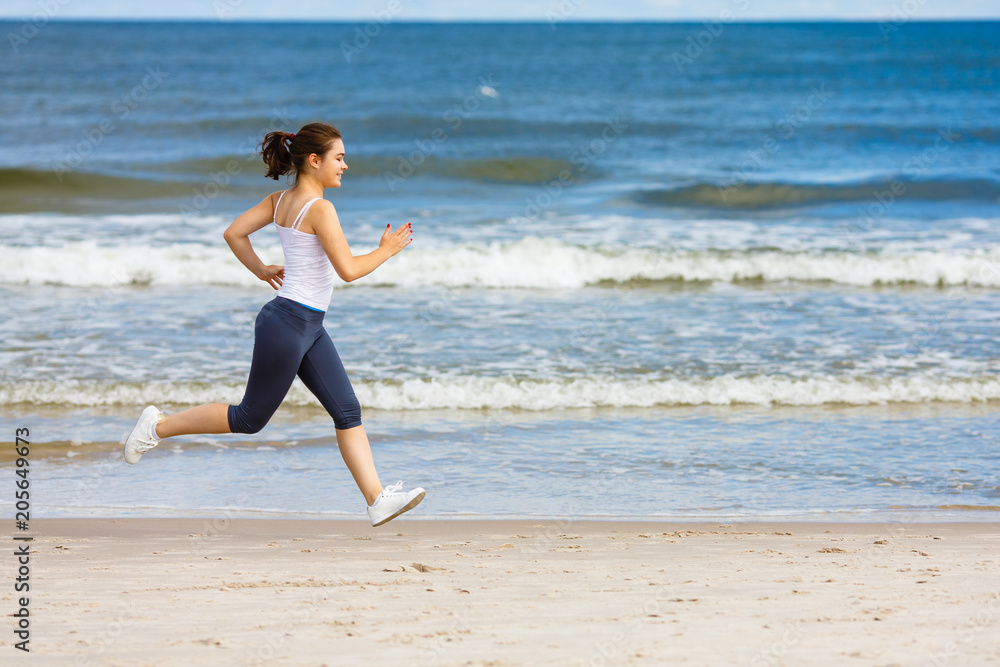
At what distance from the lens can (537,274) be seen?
11.6 meters

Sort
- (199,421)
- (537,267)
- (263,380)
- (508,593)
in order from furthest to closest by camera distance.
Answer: (537,267) < (199,421) < (263,380) < (508,593)

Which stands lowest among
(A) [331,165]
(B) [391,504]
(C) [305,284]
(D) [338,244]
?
(B) [391,504]

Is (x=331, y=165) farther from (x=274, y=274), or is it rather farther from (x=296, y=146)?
(x=274, y=274)

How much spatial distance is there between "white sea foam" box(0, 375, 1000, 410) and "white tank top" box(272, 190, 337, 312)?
3.23m

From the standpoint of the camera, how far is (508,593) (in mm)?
3520

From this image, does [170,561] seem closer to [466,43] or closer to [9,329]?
[9,329]

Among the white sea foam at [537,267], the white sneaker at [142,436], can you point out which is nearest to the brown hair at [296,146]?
the white sneaker at [142,436]

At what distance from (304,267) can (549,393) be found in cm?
354

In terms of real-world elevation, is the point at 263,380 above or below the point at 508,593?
above

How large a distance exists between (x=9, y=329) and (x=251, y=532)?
5.72m

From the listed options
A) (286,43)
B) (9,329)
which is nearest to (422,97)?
(9,329)

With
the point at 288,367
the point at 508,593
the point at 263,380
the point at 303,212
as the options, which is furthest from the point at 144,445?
the point at 508,593

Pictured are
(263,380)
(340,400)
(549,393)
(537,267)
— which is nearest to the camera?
(263,380)

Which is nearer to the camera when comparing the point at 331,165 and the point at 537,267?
the point at 331,165
